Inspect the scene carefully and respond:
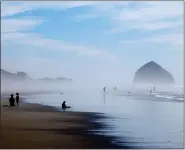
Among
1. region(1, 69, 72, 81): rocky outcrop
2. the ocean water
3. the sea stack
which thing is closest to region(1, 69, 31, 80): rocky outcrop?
region(1, 69, 72, 81): rocky outcrop

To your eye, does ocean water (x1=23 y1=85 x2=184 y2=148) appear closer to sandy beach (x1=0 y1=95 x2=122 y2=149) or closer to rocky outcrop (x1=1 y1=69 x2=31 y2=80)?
sandy beach (x1=0 y1=95 x2=122 y2=149)

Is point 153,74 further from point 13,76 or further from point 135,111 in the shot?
point 13,76

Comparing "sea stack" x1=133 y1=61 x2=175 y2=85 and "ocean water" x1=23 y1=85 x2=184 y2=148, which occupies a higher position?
"sea stack" x1=133 y1=61 x2=175 y2=85

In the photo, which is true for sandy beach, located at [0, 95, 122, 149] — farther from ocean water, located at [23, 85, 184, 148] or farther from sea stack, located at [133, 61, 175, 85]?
sea stack, located at [133, 61, 175, 85]

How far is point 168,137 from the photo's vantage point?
3.50 meters

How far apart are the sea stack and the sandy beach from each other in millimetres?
505

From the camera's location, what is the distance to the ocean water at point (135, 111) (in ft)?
11.5

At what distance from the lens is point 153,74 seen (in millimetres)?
3541

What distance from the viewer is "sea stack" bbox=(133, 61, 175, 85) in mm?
3541

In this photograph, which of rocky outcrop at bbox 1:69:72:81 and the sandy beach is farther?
rocky outcrop at bbox 1:69:72:81

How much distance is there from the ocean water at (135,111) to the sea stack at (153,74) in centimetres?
9

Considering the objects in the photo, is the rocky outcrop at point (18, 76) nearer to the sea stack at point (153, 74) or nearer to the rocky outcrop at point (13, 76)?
the rocky outcrop at point (13, 76)

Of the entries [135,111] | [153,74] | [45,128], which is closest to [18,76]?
[45,128]

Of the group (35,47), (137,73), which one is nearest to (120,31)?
(137,73)
